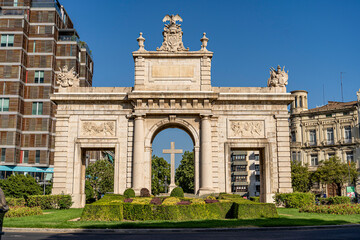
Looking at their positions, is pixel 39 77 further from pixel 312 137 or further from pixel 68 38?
pixel 312 137

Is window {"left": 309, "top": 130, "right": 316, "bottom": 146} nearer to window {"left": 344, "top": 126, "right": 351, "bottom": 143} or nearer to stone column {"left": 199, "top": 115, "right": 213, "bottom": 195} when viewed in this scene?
window {"left": 344, "top": 126, "right": 351, "bottom": 143}

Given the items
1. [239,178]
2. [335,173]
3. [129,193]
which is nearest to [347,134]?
[335,173]

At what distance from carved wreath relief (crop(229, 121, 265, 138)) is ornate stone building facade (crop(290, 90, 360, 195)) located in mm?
29098

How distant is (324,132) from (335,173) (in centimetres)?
1049

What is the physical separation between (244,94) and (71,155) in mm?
16341

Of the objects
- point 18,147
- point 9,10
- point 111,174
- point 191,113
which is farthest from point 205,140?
point 9,10

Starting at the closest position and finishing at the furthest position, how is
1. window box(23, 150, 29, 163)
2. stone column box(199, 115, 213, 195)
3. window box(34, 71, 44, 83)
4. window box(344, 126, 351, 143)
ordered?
stone column box(199, 115, 213, 195)
window box(344, 126, 351, 143)
window box(23, 150, 29, 163)
window box(34, 71, 44, 83)

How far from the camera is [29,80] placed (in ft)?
218

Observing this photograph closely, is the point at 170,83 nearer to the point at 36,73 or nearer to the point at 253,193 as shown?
the point at 36,73

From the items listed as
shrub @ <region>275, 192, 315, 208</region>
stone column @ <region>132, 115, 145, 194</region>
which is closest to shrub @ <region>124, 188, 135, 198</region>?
stone column @ <region>132, 115, 145, 194</region>

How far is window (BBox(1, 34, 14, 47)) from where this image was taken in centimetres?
6444

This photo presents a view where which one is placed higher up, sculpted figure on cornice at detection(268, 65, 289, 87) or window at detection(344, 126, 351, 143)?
sculpted figure on cornice at detection(268, 65, 289, 87)

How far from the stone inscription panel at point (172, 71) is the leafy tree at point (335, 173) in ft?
101

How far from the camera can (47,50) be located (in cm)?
6788
